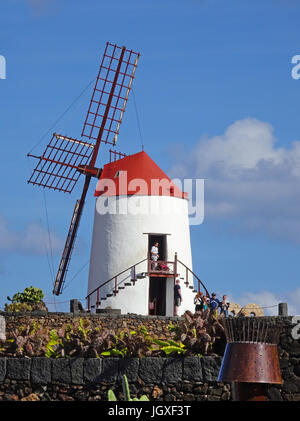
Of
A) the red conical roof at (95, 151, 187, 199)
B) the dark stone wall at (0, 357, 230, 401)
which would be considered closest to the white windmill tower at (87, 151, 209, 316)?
the red conical roof at (95, 151, 187, 199)

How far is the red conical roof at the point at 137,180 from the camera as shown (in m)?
28.7

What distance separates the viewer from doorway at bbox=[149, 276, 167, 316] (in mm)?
Answer: 28377

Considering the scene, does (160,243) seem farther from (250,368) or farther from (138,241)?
(250,368)

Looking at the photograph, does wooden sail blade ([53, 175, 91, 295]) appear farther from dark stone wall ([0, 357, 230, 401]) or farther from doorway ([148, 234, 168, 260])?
dark stone wall ([0, 357, 230, 401])

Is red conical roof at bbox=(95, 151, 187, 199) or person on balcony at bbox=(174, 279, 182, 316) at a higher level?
red conical roof at bbox=(95, 151, 187, 199)

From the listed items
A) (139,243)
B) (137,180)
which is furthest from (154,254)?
(137,180)

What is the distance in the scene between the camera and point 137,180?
94.4 ft

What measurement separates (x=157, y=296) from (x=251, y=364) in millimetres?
21460

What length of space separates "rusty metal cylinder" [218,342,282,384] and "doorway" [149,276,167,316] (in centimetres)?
2051

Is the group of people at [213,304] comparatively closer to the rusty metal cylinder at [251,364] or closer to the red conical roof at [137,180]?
the red conical roof at [137,180]

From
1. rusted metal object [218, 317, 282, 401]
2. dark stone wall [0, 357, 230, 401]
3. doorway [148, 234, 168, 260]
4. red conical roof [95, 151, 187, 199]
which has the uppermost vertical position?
red conical roof [95, 151, 187, 199]

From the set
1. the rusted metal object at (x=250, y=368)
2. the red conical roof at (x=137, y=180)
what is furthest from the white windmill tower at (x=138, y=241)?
the rusted metal object at (x=250, y=368)

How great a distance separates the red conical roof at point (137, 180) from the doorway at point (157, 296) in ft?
9.59
